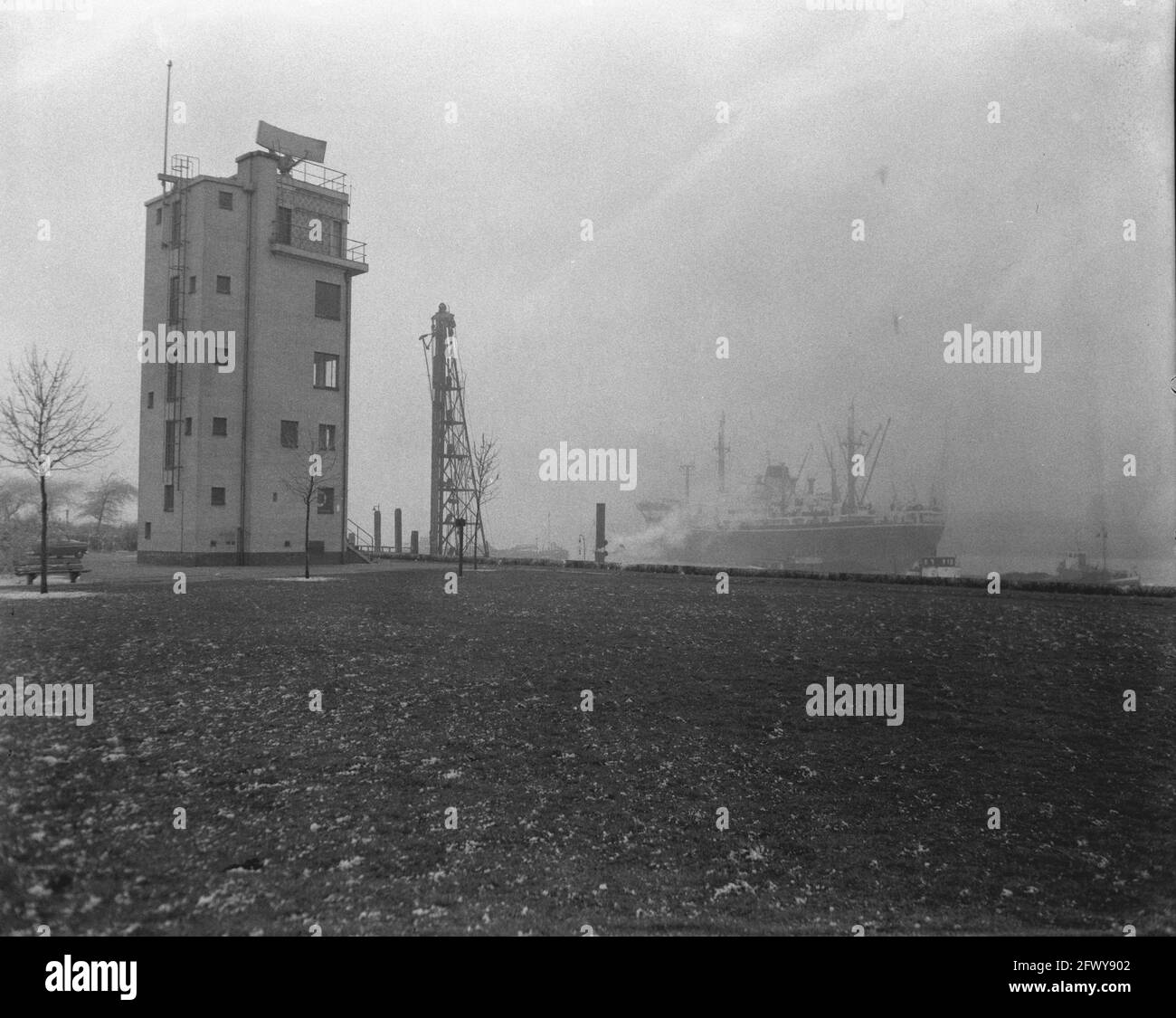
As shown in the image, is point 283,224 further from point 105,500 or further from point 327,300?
point 105,500

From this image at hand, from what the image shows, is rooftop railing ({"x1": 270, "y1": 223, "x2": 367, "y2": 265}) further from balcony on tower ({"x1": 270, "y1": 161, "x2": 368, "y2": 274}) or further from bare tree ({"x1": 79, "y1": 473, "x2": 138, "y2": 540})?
bare tree ({"x1": 79, "y1": 473, "x2": 138, "y2": 540})

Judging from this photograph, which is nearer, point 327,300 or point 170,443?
point 170,443

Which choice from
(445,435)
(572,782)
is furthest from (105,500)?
(572,782)

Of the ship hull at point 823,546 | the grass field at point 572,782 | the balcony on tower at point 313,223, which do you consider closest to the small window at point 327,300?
the balcony on tower at point 313,223

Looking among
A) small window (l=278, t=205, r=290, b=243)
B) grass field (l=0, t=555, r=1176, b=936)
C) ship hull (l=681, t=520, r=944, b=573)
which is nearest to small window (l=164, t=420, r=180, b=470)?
small window (l=278, t=205, r=290, b=243)

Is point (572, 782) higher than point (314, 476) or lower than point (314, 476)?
lower
